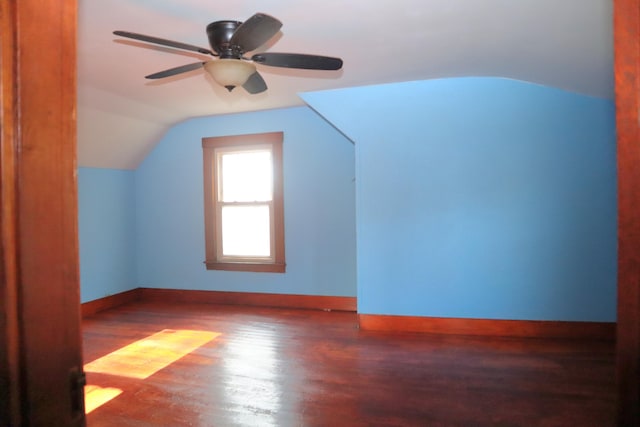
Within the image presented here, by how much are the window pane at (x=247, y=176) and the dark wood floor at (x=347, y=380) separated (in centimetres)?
173

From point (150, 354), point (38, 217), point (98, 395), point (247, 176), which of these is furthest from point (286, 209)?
point (38, 217)

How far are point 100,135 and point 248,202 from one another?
6.16 ft

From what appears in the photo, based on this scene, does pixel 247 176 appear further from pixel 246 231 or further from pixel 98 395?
pixel 98 395

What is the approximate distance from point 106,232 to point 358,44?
4.17 m

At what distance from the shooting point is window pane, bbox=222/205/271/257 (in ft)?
17.8

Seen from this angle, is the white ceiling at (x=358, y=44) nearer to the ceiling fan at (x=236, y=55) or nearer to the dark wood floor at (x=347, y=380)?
the ceiling fan at (x=236, y=55)

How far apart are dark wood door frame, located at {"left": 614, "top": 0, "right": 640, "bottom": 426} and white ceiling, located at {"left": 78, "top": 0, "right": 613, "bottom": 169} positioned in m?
1.97

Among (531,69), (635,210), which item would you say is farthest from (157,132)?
(635,210)

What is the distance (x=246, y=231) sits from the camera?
5512 millimetres

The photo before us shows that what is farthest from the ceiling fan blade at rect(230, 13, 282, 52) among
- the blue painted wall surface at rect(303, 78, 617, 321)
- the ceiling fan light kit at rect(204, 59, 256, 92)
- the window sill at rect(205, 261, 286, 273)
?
the window sill at rect(205, 261, 286, 273)

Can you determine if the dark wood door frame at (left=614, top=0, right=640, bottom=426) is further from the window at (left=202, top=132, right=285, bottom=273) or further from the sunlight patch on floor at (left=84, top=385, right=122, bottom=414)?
the window at (left=202, top=132, right=285, bottom=273)

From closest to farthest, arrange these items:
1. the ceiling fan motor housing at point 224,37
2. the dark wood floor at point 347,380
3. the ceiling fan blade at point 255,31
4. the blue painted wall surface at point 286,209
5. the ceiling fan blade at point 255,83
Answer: the ceiling fan blade at point 255,31 → the ceiling fan motor housing at point 224,37 → the dark wood floor at point 347,380 → the ceiling fan blade at point 255,83 → the blue painted wall surface at point 286,209

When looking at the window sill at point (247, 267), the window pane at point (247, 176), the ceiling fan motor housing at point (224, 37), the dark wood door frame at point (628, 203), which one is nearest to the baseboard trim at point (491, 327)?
the window sill at point (247, 267)

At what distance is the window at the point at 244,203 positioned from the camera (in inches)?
208
